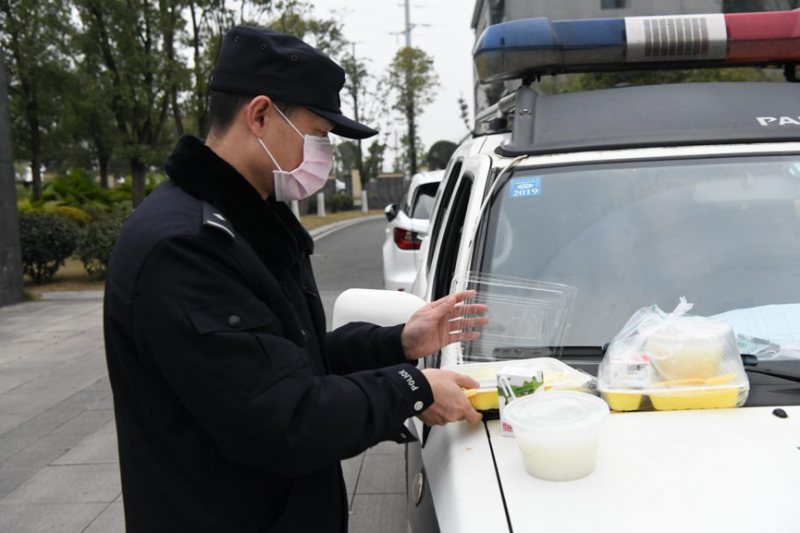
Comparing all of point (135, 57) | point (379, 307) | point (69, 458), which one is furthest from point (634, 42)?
point (135, 57)

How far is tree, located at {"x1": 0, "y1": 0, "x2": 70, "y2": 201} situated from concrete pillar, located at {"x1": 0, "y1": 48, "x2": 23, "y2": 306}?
8.16m

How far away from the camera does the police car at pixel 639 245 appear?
1447 millimetres

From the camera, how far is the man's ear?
1.62 m

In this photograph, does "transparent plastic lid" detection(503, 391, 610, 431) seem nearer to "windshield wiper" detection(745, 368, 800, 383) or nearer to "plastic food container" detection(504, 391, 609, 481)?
"plastic food container" detection(504, 391, 609, 481)

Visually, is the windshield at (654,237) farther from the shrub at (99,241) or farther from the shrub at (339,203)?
the shrub at (339,203)

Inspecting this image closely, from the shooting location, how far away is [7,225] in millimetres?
10562

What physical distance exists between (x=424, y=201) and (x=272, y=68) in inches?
288

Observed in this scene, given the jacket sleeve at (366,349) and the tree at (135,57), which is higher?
the tree at (135,57)

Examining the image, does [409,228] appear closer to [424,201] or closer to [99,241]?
[424,201]

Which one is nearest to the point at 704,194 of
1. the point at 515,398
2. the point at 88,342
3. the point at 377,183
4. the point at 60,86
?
the point at 515,398

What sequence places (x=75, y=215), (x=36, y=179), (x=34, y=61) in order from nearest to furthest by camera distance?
1. (x=75, y=215)
2. (x=34, y=61)
3. (x=36, y=179)

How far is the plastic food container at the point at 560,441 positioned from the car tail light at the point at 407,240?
22.3ft

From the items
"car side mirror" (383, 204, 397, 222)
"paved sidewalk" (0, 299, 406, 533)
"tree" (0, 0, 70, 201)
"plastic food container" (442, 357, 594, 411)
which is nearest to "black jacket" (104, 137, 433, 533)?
"plastic food container" (442, 357, 594, 411)

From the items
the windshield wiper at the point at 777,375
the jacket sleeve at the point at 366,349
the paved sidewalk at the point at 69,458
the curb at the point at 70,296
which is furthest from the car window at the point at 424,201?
the windshield wiper at the point at 777,375
